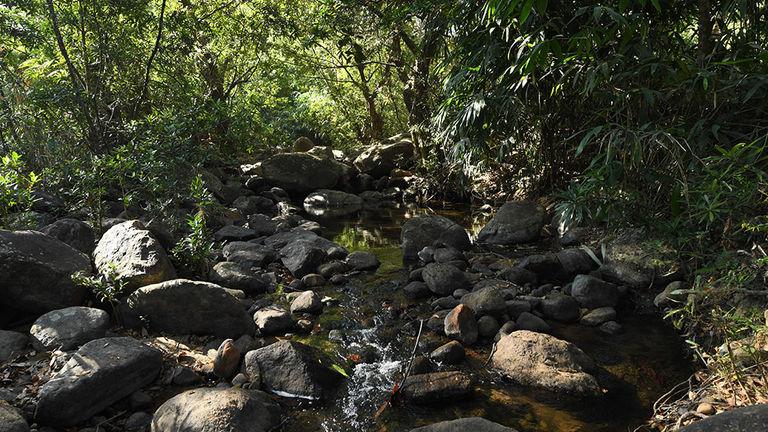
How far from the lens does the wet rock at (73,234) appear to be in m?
5.30

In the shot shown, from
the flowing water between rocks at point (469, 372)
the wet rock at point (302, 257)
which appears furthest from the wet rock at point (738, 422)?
the wet rock at point (302, 257)

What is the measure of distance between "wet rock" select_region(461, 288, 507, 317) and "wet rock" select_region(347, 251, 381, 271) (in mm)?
1829

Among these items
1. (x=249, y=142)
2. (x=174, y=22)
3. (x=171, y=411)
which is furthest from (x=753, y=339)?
(x=249, y=142)

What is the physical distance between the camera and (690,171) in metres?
3.95

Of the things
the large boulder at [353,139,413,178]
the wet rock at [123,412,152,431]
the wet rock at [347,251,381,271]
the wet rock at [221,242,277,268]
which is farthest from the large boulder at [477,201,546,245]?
the large boulder at [353,139,413,178]

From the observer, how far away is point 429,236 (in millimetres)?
6973

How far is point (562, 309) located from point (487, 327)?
78 cm

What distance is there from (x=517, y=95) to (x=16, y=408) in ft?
18.5

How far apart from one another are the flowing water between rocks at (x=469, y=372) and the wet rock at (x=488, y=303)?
0.43 m

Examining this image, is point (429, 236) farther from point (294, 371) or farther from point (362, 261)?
point (294, 371)

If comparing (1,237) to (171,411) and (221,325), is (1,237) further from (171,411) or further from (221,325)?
(171,411)

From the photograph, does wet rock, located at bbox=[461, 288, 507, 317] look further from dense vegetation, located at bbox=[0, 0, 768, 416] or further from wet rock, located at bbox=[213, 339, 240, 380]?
wet rock, located at bbox=[213, 339, 240, 380]

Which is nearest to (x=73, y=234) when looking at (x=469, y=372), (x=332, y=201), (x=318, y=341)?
(x=318, y=341)

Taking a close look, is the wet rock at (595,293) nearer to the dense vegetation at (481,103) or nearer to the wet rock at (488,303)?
the dense vegetation at (481,103)
